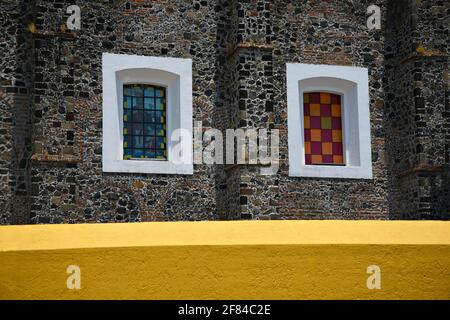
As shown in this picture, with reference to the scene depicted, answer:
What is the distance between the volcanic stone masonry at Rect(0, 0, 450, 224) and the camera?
1298 cm

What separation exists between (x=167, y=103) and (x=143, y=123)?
2.02 feet

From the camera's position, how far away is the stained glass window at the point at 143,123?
1394 cm

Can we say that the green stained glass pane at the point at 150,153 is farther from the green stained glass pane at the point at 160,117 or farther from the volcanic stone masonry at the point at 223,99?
the green stained glass pane at the point at 160,117

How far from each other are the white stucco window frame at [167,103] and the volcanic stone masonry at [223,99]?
15cm

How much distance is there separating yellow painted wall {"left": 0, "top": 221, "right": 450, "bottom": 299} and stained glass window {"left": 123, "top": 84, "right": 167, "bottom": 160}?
5.28 meters

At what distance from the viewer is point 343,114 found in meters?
15.1

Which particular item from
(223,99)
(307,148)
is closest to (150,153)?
(223,99)

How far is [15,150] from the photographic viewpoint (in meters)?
13.3

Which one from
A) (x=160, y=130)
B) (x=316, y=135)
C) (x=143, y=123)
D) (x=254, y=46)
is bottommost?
(x=316, y=135)

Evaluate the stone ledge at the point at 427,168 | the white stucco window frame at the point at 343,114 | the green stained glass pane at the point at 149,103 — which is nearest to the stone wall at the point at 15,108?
the green stained glass pane at the point at 149,103

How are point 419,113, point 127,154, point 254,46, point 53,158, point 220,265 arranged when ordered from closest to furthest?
point 220,265 < point 53,158 < point 254,46 < point 127,154 < point 419,113

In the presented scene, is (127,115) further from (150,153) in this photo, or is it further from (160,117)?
(150,153)

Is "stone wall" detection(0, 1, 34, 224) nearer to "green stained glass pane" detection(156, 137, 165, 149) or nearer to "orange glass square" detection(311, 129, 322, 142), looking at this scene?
"green stained glass pane" detection(156, 137, 165, 149)
